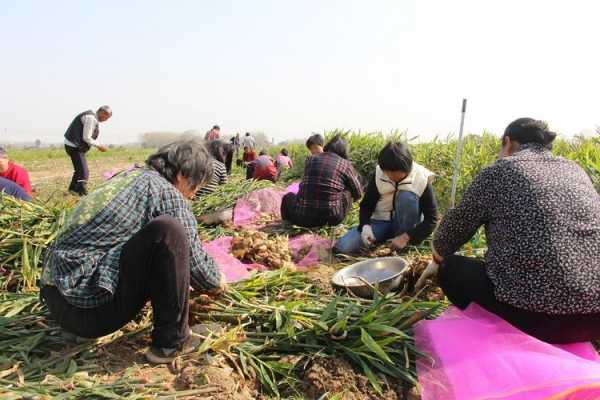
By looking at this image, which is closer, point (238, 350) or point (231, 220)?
point (238, 350)

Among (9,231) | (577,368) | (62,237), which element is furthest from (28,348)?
(577,368)

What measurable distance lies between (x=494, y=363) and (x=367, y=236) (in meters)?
1.84

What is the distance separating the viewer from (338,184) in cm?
382

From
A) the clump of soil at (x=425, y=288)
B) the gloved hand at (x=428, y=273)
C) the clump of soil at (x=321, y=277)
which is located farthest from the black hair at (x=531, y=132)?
the clump of soil at (x=321, y=277)

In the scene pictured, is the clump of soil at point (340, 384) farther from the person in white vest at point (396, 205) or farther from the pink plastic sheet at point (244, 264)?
the person in white vest at point (396, 205)

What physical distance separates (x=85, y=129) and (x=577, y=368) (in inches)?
229

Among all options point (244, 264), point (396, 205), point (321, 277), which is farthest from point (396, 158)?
point (244, 264)

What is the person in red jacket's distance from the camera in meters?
3.23

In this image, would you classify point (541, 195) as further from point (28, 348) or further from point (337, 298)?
point (28, 348)

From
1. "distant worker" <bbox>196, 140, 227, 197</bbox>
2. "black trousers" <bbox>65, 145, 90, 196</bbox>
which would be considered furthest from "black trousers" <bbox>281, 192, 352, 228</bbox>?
"black trousers" <bbox>65, 145, 90, 196</bbox>

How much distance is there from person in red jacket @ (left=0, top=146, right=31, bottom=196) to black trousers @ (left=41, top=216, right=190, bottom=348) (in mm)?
1960

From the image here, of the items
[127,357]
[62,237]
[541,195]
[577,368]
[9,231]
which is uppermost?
[541,195]

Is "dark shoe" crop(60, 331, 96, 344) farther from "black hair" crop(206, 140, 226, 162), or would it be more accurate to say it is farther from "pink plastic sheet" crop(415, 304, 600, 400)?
"black hair" crop(206, 140, 226, 162)

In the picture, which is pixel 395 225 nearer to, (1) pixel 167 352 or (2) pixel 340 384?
(2) pixel 340 384
